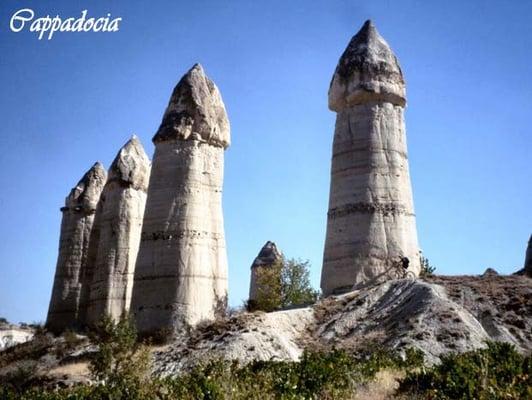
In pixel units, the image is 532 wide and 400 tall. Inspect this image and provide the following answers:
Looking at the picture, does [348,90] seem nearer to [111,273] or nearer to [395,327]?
[395,327]

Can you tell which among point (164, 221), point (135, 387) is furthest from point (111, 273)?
point (135, 387)

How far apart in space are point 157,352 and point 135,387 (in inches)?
327

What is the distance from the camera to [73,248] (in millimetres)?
29938

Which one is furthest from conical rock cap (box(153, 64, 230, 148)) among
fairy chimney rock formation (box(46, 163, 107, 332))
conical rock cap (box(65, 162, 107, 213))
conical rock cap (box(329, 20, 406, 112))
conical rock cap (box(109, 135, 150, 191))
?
conical rock cap (box(65, 162, 107, 213))

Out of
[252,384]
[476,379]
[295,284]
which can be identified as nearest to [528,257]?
[295,284]

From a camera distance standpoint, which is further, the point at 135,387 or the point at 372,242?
the point at 372,242

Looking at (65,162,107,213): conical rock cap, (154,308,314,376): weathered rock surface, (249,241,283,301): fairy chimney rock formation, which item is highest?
(65,162,107,213): conical rock cap

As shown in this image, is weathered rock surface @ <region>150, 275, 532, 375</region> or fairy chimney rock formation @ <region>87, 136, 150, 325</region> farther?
fairy chimney rock formation @ <region>87, 136, 150, 325</region>

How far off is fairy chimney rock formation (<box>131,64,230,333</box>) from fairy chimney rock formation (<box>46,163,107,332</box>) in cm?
907

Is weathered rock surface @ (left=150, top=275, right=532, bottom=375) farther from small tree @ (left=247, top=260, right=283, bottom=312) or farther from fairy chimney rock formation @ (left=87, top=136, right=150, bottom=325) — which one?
fairy chimney rock formation @ (left=87, top=136, right=150, bottom=325)

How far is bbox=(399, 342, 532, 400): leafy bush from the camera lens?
27.0 ft

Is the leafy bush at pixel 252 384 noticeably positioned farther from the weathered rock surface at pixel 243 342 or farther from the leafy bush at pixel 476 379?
the weathered rock surface at pixel 243 342

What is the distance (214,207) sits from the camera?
21203mm

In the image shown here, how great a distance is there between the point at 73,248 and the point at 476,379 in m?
24.1
